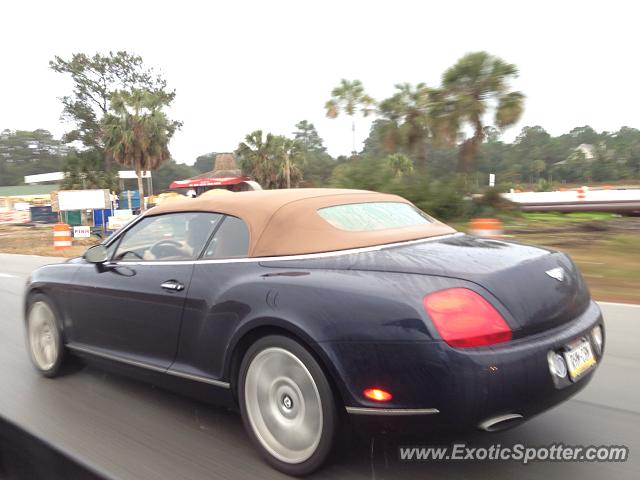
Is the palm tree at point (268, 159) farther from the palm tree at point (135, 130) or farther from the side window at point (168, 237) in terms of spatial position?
the side window at point (168, 237)

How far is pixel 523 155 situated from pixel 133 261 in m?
67.7

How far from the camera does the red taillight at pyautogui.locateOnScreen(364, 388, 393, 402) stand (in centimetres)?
236

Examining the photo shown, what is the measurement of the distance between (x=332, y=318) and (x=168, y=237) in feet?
5.44

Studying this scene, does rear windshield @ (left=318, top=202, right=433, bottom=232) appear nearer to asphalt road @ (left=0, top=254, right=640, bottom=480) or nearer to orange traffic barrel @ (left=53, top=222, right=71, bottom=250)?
asphalt road @ (left=0, top=254, right=640, bottom=480)

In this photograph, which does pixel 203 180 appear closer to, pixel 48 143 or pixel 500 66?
pixel 500 66

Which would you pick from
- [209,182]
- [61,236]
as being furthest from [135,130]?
[209,182]

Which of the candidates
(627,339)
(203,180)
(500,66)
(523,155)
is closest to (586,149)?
(523,155)

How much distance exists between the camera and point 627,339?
5043 millimetres

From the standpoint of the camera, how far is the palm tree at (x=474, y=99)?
1880cm

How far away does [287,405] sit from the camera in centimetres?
274

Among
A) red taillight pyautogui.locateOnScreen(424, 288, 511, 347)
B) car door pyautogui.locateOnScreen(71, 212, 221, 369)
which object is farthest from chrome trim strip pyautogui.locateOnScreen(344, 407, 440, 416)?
car door pyautogui.locateOnScreen(71, 212, 221, 369)

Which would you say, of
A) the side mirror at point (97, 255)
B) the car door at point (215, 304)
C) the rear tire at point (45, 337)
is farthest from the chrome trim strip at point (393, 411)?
the rear tire at point (45, 337)

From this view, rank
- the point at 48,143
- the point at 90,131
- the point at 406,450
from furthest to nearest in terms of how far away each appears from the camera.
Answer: the point at 48,143 → the point at 90,131 → the point at 406,450

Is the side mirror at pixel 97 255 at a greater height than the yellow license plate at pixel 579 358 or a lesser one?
greater
